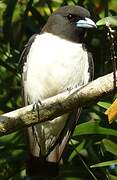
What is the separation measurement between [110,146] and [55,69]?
2.48 ft

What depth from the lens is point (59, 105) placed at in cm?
350

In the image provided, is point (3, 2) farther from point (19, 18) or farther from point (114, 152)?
point (114, 152)

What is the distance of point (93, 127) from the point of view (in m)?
3.99

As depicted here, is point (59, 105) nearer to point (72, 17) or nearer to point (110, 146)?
point (110, 146)

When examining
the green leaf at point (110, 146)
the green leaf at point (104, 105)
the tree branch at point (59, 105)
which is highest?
the tree branch at point (59, 105)

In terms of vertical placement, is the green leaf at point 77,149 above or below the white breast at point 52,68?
below

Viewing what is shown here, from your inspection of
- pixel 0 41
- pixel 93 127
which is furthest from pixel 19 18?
pixel 93 127

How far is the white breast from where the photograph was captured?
171 inches

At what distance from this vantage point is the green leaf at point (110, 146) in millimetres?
3834

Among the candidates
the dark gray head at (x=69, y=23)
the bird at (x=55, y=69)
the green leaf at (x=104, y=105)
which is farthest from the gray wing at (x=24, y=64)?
the green leaf at (x=104, y=105)

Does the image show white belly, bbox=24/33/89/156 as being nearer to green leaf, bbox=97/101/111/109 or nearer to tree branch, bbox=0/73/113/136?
green leaf, bbox=97/101/111/109

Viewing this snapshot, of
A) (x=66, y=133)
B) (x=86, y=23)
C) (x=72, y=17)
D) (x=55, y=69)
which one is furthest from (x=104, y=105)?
(x=72, y=17)

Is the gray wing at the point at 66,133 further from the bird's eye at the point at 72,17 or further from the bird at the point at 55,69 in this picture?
the bird's eye at the point at 72,17

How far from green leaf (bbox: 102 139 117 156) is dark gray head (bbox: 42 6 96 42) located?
99 cm
